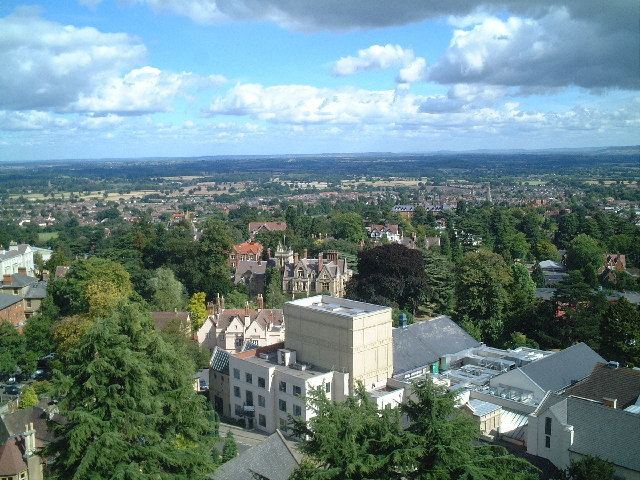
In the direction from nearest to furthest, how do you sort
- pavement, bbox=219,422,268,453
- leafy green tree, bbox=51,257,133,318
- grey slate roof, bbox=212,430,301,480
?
grey slate roof, bbox=212,430,301,480 < pavement, bbox=219,422,268,453 < leafy green tree, bbox=51,257,133,318

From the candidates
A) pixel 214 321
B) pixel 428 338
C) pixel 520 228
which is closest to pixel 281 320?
pixel 214 321

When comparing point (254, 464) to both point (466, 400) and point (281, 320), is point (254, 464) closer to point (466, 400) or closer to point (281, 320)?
point (466, 400)

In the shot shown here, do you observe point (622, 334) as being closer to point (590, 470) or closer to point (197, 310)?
point (590, 470)

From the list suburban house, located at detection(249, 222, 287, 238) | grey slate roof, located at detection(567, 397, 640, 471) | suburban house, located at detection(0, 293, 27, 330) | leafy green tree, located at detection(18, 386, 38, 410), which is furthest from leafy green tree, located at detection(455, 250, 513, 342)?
suburban house, located at detection(249, 222, 287, 238)

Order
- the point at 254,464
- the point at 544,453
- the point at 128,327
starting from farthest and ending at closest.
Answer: the point at 544,453 → the point at 254,464 → the point at 128,327

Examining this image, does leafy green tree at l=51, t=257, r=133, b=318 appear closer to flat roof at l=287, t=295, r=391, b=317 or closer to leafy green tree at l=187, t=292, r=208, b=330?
leafy green tree at l=187, t=292, r=208, b=330

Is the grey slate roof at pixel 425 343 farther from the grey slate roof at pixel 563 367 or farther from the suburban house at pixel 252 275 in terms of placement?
the suburban house at pixel 252 275
